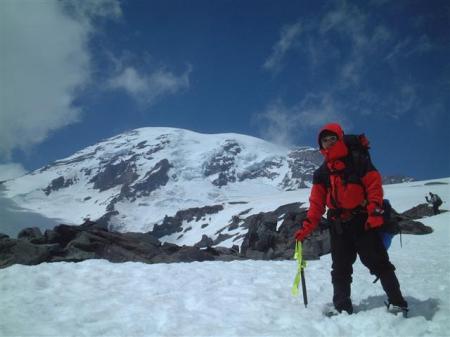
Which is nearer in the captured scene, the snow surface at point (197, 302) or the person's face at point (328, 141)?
the snow surface at point (197, 302)

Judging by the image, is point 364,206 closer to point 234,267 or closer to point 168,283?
point 168,283

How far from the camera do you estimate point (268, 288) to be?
291 inches

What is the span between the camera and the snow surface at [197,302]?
16.5 ft

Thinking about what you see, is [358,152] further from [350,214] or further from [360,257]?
[360,257]

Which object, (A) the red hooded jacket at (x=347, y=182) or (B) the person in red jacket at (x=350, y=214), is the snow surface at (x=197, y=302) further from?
(A) the red hooded jacket at (x=347, y=182)

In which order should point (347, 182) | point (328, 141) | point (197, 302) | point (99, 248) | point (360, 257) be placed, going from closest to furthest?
point (347, 182) → point (360, 257) → point (328, 141) → point (197, 302) → point (99, 248)

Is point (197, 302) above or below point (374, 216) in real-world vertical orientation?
below

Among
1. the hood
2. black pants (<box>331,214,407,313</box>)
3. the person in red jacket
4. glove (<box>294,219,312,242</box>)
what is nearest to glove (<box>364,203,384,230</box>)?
the person in red jacket

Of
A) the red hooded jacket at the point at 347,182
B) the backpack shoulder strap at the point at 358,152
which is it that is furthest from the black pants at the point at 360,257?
the backpack shoulder strap at the point at 358,152

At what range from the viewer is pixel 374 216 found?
530 cm

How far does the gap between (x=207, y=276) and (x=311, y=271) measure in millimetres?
2487

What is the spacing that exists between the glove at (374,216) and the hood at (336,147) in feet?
2.67

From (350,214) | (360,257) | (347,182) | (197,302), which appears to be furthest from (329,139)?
(197,302)

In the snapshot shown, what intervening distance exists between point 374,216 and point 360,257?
2.54 ft
